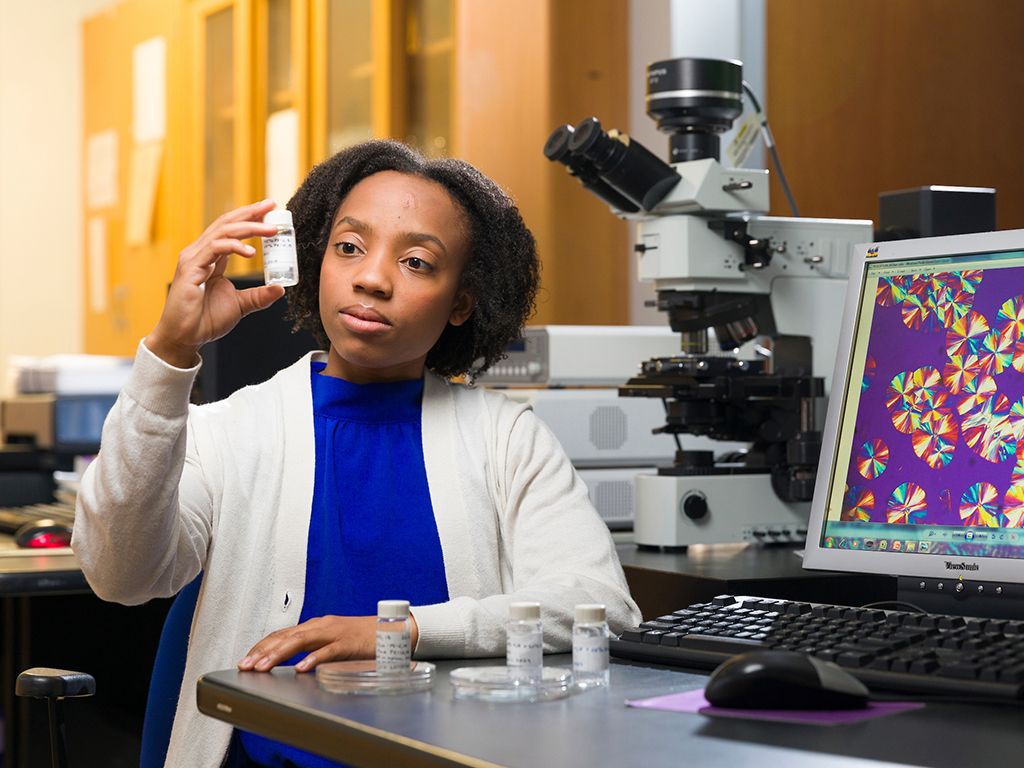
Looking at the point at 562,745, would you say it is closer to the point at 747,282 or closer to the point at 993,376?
the point at 993,376

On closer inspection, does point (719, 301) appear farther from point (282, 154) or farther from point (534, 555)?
point (282, 154)

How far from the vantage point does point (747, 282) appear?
1.79 metres

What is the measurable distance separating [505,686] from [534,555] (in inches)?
14.5

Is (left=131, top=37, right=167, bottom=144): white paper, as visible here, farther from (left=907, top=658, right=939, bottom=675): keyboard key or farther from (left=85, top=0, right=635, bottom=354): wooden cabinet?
(left=907, top=658, right=939, bottom=675): keyboard key

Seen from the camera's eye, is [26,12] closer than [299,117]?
No

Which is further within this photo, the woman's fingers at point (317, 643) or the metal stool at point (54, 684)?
the metal stool at point (54, 684)

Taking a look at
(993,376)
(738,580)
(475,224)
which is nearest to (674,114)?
(475,224)

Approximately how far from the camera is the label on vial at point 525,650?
837mm

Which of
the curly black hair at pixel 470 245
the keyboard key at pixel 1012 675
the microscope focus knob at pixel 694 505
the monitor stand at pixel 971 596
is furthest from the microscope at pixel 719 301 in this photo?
the keyboard key at pixel 1012 675

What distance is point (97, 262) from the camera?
15.1 feet

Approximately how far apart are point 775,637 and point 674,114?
109 centimetres

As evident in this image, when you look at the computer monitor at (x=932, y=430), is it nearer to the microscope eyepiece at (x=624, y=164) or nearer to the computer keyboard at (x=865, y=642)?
the computer keyboard at (x=865, y=642)

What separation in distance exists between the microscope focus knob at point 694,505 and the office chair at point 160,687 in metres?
0.77

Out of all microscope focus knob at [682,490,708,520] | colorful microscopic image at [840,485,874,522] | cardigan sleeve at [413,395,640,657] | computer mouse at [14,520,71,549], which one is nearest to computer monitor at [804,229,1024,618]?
colorful microscopic image at [840,485,874,522]
